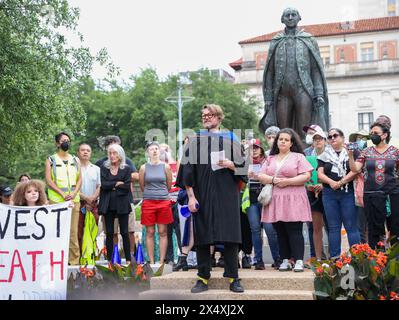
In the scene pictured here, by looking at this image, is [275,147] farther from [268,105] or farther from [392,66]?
[392,66]

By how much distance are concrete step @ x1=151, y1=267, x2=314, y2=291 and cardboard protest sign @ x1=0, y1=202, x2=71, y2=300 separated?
126cm

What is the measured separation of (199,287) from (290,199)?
5.33ft

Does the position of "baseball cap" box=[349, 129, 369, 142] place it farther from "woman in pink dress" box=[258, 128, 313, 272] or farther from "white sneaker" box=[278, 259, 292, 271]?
"white sneaker" box=[278, 259, 292, 271]

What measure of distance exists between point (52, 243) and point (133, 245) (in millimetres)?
3702

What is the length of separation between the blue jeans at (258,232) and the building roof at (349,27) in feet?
234

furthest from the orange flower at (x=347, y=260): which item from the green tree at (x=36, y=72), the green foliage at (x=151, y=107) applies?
the green foliage at (x=151, y=107)

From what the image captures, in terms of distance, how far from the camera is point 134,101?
2048 inches

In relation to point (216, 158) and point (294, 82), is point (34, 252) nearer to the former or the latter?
point (216, 158)

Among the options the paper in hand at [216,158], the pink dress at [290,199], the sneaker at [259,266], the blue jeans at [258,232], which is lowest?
the sneaker at [259,266]

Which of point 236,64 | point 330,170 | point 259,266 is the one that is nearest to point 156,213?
point 259,266

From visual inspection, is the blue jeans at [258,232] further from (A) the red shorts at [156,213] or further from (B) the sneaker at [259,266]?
(A) the red shorts at [156,213]

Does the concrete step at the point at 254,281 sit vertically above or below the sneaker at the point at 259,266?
below

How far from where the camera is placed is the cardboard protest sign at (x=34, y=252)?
749 cm
